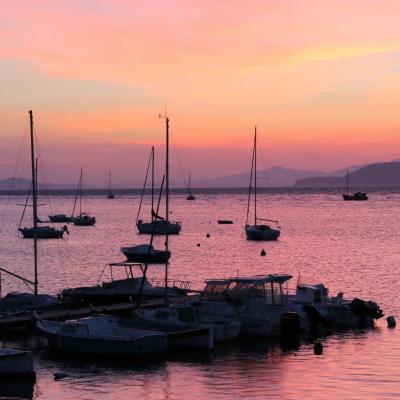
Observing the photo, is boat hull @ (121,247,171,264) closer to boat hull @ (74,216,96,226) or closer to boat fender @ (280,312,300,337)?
boat fender @ (280,312,300,337)

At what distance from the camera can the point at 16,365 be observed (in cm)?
3067

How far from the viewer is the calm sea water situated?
30411 mm

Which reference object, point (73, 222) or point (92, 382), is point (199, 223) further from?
point (92, 382)

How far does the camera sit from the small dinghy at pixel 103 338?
34.3 m

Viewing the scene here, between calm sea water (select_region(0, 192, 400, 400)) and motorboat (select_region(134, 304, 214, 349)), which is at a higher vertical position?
motorboat (select_region(134, 304, 214, 349))

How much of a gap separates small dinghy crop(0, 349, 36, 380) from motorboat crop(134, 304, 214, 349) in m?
6.99

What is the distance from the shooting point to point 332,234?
123250 millimetres

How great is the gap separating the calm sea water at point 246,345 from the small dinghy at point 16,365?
24.3 inches

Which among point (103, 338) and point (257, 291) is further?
point (257, 291)

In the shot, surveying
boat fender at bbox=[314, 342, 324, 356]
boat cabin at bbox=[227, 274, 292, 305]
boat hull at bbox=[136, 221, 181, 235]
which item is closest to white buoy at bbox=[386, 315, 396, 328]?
boat cabin at bbox=[227, 274, 292, 305]

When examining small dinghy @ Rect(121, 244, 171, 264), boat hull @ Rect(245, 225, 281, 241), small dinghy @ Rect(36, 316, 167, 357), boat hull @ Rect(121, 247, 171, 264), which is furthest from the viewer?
boat hull @ Rect(245, 225, 281, 241)

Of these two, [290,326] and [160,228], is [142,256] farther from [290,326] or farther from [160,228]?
[290,326]

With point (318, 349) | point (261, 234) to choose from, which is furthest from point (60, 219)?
point (318, 349)

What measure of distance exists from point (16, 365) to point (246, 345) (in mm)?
11002
